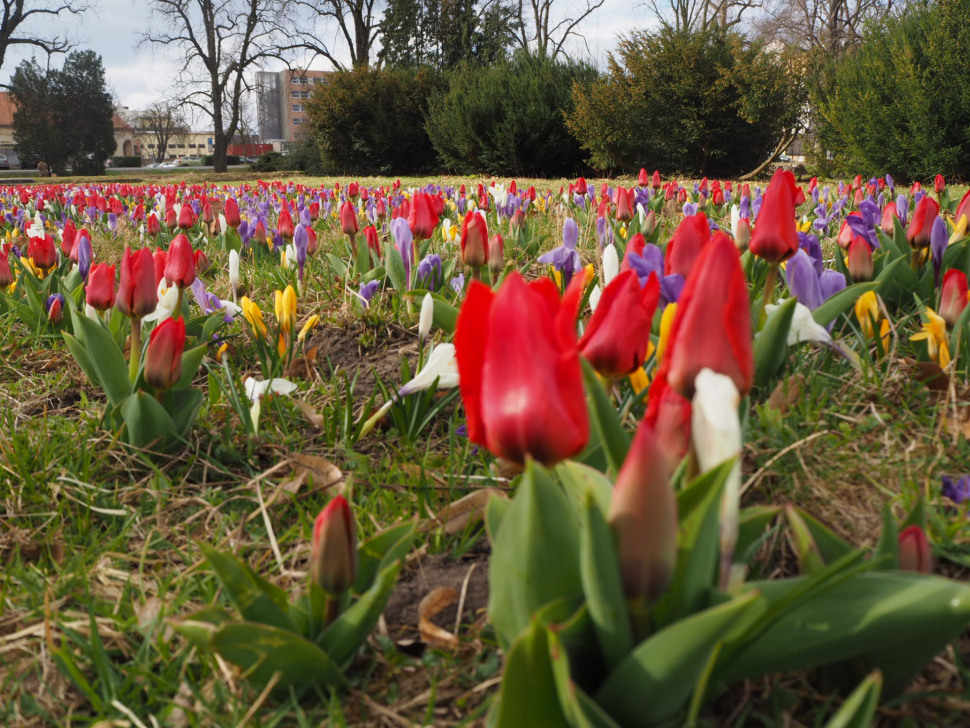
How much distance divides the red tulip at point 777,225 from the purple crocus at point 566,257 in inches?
23.6

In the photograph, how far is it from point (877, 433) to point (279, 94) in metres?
103

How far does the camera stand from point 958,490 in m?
1.29

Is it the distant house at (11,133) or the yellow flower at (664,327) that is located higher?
the distant house at (11,133)

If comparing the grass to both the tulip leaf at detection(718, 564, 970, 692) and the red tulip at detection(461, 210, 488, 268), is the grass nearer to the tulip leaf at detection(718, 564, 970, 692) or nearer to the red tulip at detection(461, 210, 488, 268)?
the tulip leaf at detection(718, 564, 970, 692)

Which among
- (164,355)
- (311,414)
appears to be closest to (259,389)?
(311,414)

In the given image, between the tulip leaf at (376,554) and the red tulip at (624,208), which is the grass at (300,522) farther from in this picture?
the red tulip at (624,208)

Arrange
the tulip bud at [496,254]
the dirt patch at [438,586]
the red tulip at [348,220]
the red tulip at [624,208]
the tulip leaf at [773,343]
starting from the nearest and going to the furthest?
the dirt patch at [438,586] → the tulip leaf at [773,343] → the tulip bud at [496,254] → the red tulip at [348,220] → the red tulip at [624,208]

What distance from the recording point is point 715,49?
17.0 metres

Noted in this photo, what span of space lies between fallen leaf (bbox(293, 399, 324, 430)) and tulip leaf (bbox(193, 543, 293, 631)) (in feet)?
3.00

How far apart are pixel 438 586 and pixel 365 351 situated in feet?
4.60

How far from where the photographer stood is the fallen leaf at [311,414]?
1963 millimetres

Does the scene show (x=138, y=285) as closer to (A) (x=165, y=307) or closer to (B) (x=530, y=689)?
(A) (x=165, y=307)

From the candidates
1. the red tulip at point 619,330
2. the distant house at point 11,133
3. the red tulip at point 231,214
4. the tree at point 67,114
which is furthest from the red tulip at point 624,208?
the distant house at point 11,133

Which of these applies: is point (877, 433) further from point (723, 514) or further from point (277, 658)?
point (277, 658)
